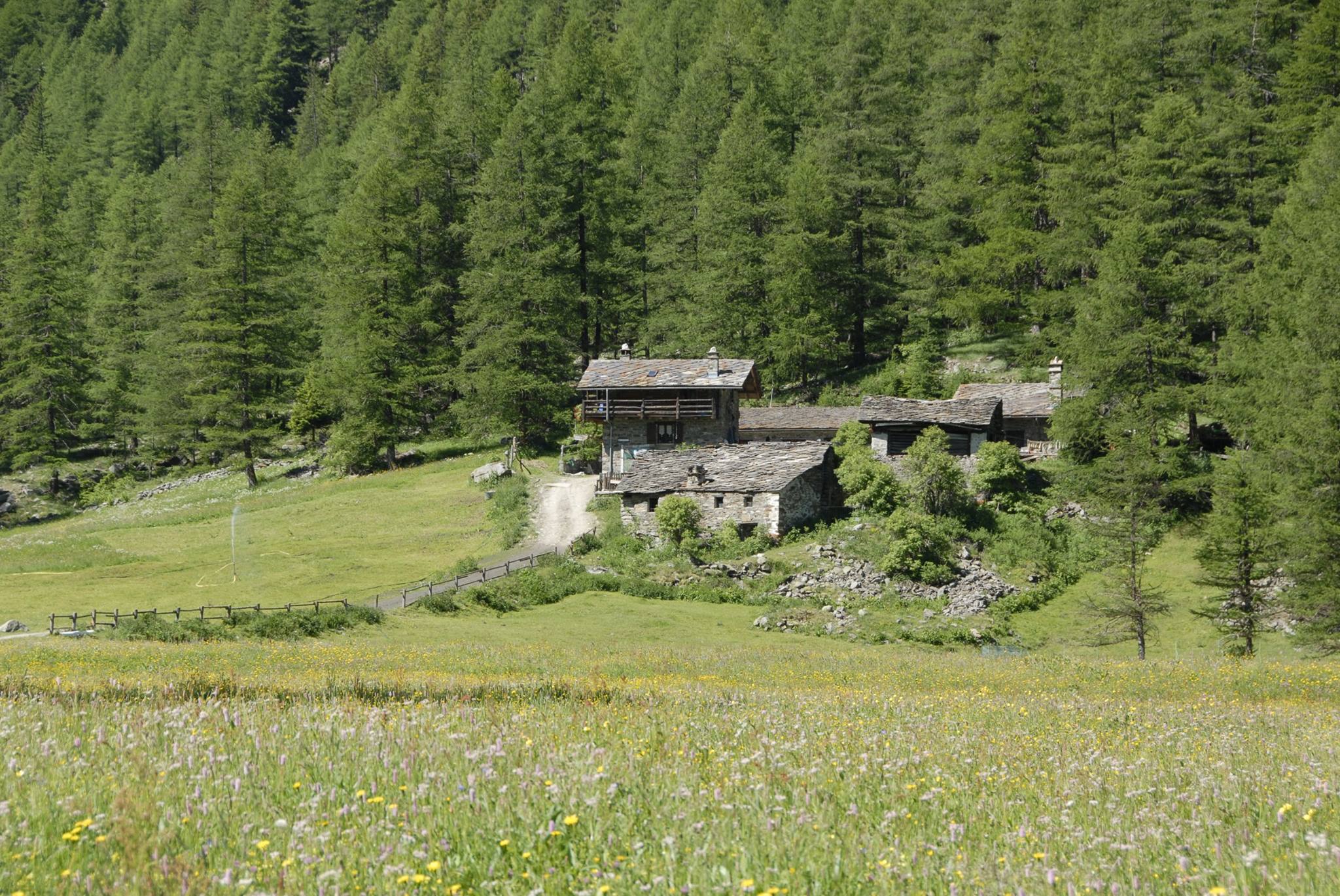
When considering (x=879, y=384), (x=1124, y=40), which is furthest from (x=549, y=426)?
(x=1124, y=40)

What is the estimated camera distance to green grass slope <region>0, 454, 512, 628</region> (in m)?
41.8

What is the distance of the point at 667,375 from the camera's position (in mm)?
57469

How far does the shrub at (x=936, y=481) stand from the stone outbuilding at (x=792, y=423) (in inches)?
457

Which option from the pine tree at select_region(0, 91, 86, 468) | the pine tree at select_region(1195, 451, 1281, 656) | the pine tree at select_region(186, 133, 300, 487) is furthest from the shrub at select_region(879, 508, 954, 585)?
the pine tree at select_region(0, 91, 86, 468)

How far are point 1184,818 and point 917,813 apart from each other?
166 cm

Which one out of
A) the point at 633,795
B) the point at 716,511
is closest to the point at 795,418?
the point at 716,511

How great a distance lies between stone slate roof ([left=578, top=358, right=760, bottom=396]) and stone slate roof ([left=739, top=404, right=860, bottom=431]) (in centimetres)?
212

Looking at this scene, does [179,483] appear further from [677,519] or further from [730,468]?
[730,468]

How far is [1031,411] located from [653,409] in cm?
2019

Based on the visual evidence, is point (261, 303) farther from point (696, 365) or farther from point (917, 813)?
point (917, 813)

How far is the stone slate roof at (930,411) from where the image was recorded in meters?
50.4

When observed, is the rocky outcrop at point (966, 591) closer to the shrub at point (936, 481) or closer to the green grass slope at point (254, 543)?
the shrub at point (936, 481)

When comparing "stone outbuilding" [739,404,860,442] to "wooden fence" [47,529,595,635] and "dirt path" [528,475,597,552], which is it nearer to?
"dirt path" [528,475,597,552]

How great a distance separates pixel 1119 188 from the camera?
56.9 meters
